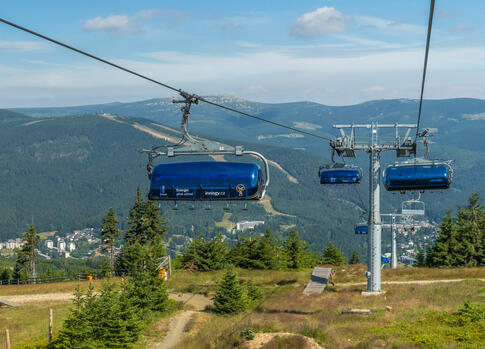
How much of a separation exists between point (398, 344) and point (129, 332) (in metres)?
16.8

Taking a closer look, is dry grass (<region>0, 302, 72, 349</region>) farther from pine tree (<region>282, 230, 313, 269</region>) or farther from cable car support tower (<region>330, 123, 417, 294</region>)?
pine tree (<region>282, 230, 313, 269</region>)

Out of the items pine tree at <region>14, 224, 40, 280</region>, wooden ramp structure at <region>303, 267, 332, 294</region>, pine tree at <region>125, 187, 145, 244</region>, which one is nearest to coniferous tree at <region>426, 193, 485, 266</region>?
wooden ramp structure at <region>303, 267, 332, 294</region>

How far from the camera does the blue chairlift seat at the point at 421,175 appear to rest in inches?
1442

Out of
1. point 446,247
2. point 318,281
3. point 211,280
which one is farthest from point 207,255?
point 446,247

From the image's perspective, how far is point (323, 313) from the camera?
3931 centimetres

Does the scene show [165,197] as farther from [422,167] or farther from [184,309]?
[184,309]

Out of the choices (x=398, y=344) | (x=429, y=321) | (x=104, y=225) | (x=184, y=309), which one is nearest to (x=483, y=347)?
(x=398, y=344)

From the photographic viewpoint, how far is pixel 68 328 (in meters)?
31.4

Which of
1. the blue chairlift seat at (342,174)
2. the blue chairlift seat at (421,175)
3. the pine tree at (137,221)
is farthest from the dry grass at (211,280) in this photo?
the blue chairlift seat at (421,175)

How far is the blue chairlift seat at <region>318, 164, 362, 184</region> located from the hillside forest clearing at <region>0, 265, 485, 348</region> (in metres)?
9.67

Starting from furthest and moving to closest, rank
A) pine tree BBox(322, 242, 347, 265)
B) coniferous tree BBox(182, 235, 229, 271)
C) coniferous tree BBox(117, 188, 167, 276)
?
pine tree BBox(322, 242, 347, 265)
coniferous tree BBox(117, 188, 167, 276)
coniferous tree BBox(182, 235, 229, 271)

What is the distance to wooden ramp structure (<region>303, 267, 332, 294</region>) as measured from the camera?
160 feet

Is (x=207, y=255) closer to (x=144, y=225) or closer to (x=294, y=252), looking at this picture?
(x=144, y=225)

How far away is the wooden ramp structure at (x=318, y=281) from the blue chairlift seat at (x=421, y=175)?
15.3 m
